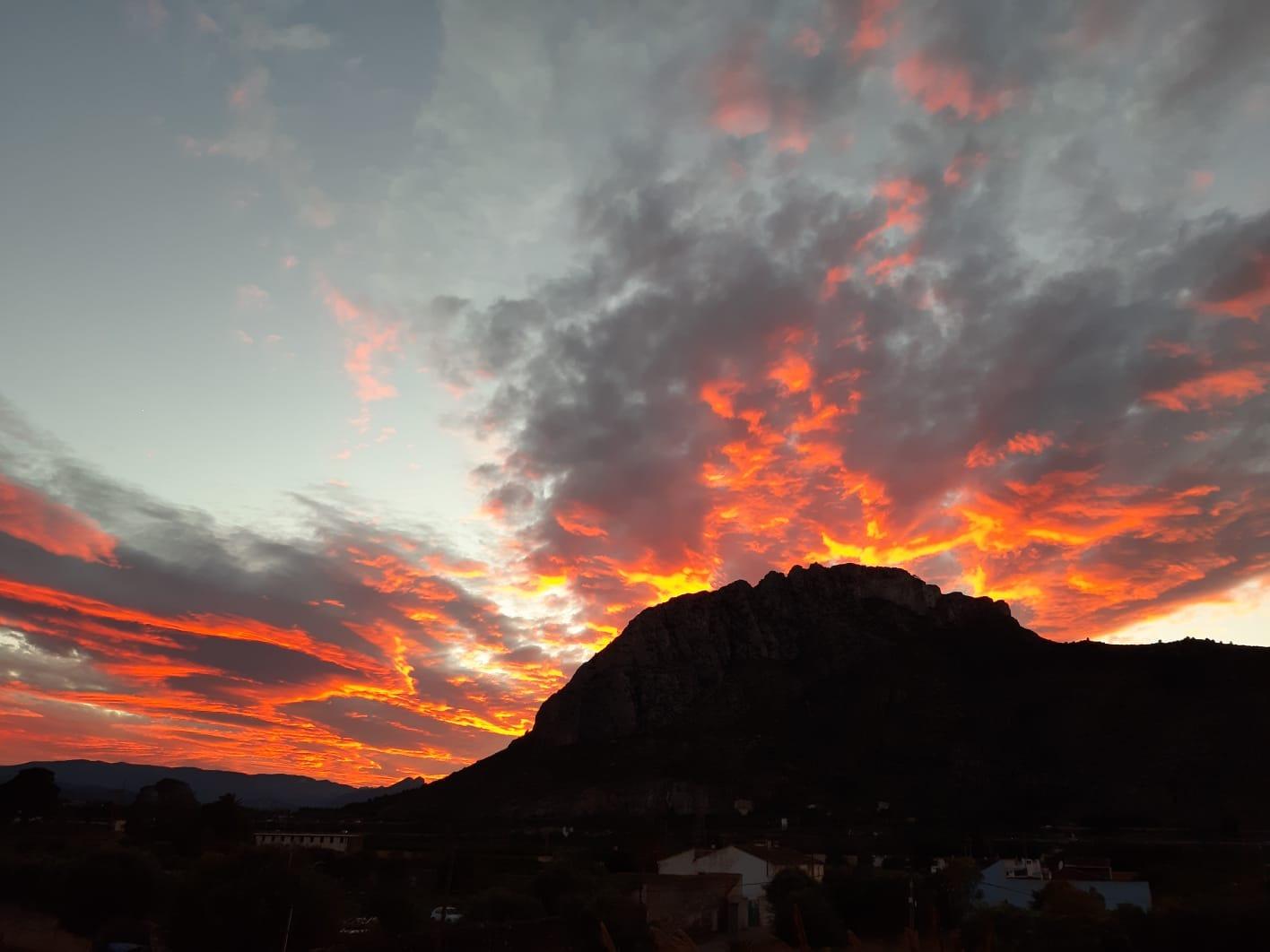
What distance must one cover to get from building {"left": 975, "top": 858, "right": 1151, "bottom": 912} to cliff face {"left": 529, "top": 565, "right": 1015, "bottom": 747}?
8366 centimetres

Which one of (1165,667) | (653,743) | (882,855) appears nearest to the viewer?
(882,855)

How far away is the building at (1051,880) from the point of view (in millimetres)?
47750

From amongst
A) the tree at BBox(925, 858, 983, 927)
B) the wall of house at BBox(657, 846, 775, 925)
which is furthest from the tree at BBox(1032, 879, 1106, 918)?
the wall of house at BBox(657, 846, 775, 925)

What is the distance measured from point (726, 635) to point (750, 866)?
97.1 meters

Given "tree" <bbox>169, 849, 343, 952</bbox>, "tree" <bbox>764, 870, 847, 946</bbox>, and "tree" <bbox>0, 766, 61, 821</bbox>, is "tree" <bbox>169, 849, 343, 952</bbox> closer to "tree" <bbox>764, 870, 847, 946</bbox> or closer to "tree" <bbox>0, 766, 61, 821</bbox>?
"tree" <bbox>764, 870, 847, 946</bbox>

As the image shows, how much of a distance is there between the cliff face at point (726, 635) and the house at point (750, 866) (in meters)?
78.2

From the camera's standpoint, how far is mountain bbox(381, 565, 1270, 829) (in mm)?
93625

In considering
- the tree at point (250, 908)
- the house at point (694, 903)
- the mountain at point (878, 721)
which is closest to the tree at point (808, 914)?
the house at point (694, 903)

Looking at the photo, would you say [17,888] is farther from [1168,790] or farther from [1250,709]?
[1250,709]

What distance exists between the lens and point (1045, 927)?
1054 inches

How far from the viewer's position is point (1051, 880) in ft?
165

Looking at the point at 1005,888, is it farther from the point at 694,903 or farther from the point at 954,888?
the point at 694,903

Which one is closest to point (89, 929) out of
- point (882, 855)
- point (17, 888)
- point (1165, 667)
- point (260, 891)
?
point (17, 888)

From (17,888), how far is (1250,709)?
116 m
